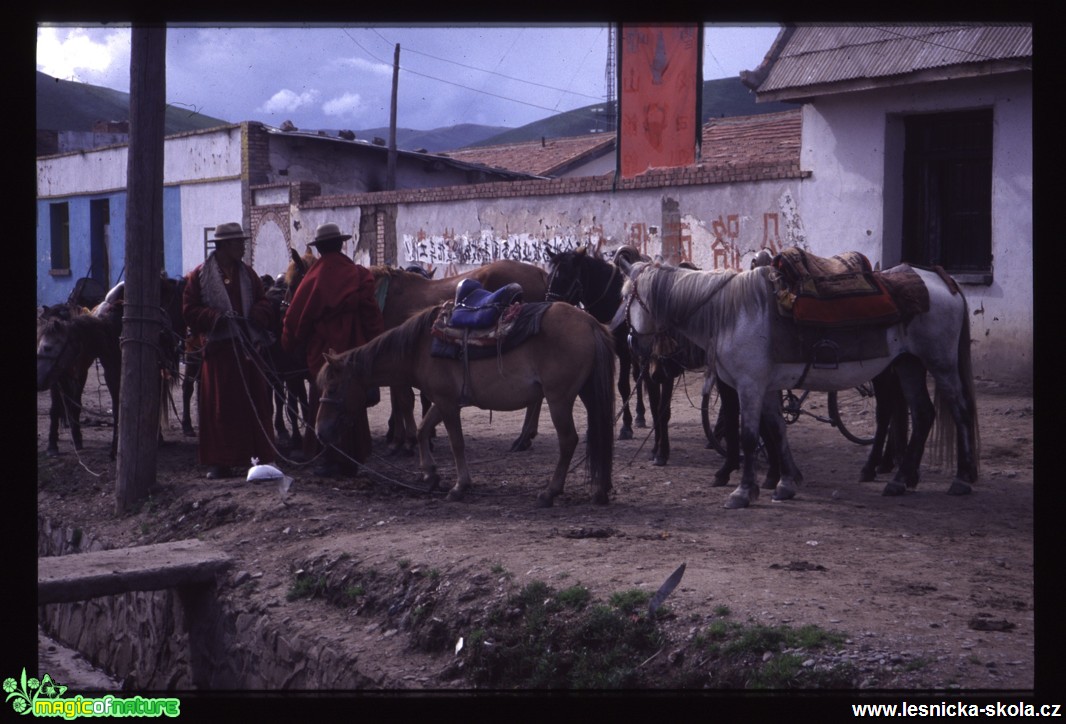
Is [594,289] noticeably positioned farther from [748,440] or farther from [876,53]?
[876,53]

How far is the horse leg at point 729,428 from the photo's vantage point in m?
8.00

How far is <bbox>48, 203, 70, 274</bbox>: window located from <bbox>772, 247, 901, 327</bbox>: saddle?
94.9ft

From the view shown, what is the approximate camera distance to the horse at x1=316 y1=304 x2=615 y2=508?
7391mm

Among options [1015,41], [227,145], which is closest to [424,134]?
[227,145]

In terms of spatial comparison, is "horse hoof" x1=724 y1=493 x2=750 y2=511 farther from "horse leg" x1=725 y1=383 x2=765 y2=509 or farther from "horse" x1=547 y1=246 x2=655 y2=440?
"horse" x1=547 y1=246 x2=655 y2=440

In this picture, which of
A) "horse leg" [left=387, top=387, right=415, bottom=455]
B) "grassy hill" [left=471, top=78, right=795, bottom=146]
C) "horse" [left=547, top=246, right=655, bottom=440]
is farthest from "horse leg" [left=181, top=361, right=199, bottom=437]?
"grassy hill" [left=471, top=78, right=795, bottom=146]

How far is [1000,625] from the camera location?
181 inches

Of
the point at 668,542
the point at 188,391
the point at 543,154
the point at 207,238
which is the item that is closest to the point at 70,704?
the point at 668,542

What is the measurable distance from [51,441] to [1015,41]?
424 inches

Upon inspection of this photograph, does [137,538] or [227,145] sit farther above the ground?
[227,145]

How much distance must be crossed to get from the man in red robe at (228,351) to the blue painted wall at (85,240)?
1989 cm

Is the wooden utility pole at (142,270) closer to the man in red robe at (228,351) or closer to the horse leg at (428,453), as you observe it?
the man in red robe at (228,351)

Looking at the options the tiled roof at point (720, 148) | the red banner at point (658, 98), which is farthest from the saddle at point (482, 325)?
the red banner at point (658, 98)

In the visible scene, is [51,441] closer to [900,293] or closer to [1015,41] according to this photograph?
[900,293]
